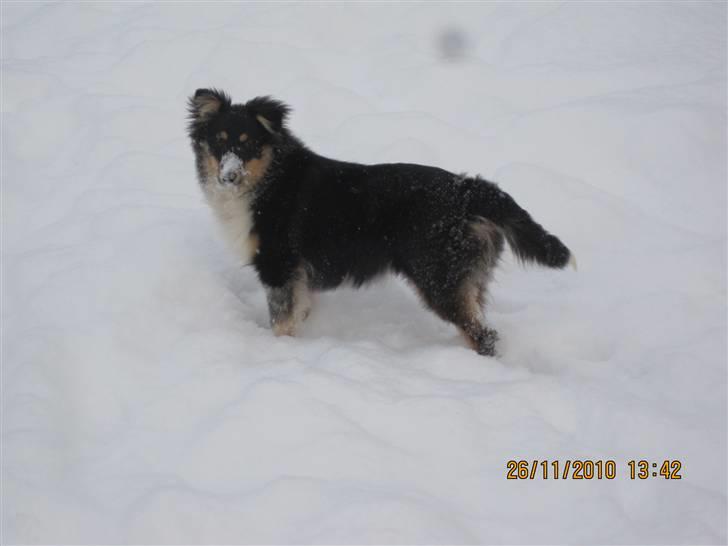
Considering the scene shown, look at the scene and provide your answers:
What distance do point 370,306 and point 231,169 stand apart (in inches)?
63.1

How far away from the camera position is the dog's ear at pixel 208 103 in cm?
457

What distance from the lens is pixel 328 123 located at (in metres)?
6.88

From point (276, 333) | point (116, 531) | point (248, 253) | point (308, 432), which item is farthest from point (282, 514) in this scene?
point (248, 253)

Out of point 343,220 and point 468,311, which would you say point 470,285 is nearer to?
point 468,311

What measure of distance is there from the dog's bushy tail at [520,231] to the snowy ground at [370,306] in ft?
2.42

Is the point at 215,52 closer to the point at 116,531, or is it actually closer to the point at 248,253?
the point at 248,253

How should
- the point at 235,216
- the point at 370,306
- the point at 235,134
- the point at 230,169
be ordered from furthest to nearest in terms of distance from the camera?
1. the point at 370,306
2. the point at 235,216
3. the point at 235,134
4. the point at 230,169

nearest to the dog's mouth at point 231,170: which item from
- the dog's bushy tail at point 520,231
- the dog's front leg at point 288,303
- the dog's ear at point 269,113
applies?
the dog's ear at point 269,113

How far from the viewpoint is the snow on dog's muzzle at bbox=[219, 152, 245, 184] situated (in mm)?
4379

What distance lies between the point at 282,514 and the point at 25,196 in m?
4.47

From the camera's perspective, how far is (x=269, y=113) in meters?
4.62
